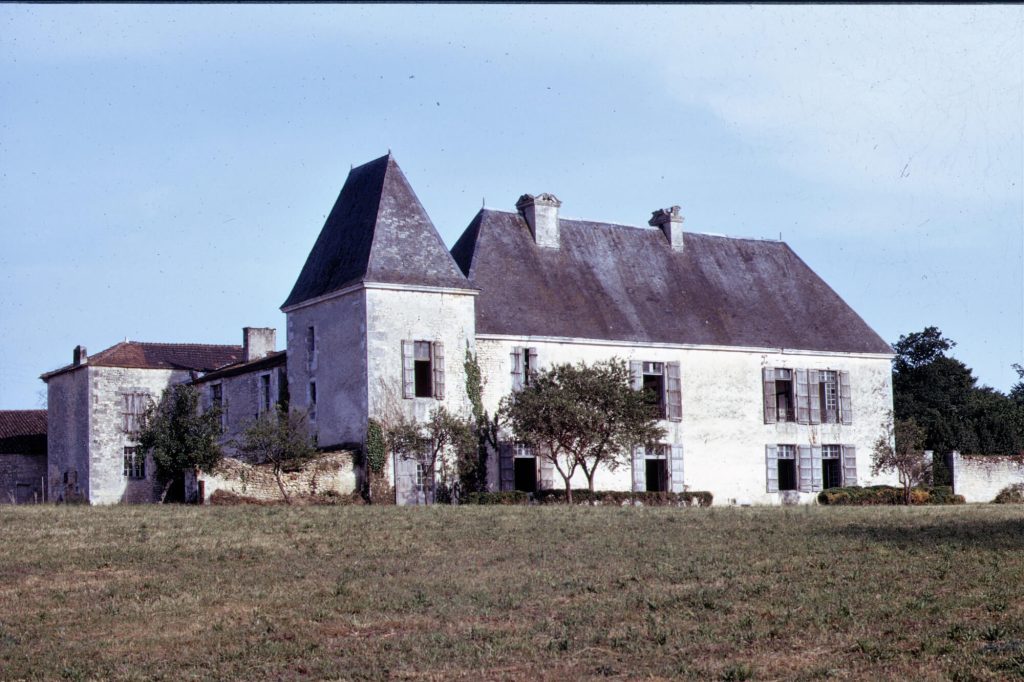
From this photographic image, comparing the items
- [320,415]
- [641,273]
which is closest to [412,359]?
[320,415]

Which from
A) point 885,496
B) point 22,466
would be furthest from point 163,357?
point 885,496

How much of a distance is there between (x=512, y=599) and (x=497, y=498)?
53.3ft

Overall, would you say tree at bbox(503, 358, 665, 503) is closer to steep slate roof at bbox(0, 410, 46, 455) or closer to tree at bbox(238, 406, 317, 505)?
tree at bbox(238, 406, 317, 505)

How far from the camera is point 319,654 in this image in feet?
45.4

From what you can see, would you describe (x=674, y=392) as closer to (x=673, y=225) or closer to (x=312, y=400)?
(x=673, y=225)

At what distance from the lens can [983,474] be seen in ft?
130

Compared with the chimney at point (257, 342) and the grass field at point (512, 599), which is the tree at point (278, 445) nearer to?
the grass field at point (512, 599)

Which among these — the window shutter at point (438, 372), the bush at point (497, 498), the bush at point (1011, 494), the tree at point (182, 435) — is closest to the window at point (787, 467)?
the bush at point (1011, 494)

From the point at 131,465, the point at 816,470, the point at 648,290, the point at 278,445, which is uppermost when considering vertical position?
the point at 648,290

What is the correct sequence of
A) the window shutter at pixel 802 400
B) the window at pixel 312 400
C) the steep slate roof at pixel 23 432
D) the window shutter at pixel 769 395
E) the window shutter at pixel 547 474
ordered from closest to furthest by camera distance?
the window at pixel 312 400 < the window shutter at pixel 547 474 < the window shutter at pixel 769 395 < the window shutter at pixel 802 400 < the steep slate roof at pixel 23 432

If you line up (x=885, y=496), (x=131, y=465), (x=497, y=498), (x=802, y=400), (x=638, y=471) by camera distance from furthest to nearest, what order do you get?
(x=131, y=465) < (x=802, y=400) < (x=885, y=496) < (x=638, y=471) < (x=497, y=498)

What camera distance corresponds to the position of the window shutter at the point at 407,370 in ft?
109

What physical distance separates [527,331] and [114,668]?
22729 mm

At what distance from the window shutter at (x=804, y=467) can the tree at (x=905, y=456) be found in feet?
5.85
